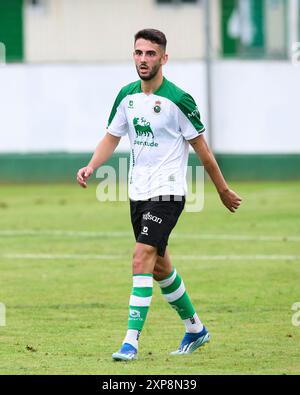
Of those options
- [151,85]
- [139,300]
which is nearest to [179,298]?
[139,300]

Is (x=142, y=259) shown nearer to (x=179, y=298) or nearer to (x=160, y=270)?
(x=160, y=270)

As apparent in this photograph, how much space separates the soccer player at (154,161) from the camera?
998 centimetres

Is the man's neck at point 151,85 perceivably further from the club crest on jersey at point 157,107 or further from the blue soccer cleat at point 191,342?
the blue soccer cleat at point 191,342

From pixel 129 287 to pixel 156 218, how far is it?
13.8 ft

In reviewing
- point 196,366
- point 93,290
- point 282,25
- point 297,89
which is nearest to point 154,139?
point 196,366

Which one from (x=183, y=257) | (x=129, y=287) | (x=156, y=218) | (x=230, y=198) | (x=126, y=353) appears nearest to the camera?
(x=126, y=353)

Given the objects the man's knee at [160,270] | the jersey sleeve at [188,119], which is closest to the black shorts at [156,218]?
the man's knee at [160,270]

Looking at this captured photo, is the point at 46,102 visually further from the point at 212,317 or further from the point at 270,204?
the point at 212,317

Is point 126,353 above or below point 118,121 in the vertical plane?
below

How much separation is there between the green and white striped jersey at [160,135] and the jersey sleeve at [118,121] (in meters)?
0.10

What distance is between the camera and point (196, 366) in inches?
380

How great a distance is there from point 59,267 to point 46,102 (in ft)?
41.9

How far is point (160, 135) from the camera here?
1012 centimetres

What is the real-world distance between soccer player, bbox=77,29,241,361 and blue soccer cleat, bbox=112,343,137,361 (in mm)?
67
